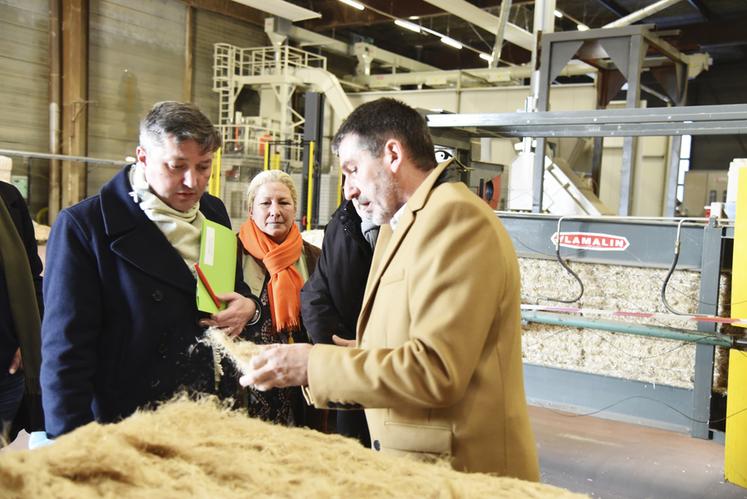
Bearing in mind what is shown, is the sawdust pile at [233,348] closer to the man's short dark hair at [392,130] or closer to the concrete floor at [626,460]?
the man's short dark hair at [392,130]

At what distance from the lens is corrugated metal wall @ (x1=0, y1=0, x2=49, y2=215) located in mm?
9828

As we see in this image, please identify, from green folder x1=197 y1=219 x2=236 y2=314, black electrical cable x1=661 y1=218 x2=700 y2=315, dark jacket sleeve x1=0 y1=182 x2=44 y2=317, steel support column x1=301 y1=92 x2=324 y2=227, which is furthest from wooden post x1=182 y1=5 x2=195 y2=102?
green folder x1=197 y1=219 x2=236 y2=314

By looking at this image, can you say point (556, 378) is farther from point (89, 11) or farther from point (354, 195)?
point (89, 11)

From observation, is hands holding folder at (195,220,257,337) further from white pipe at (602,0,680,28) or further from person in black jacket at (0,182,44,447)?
white pipe at (602,0,680,28)

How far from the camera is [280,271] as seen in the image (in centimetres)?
263

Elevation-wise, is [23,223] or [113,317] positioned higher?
[23,223]

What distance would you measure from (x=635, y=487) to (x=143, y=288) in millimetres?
2777

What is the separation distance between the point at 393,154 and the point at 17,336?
1448 millimetres

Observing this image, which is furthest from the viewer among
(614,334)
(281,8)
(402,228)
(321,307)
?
(281,8)

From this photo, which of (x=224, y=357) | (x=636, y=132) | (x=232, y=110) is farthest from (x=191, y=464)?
(x=232, y=110)

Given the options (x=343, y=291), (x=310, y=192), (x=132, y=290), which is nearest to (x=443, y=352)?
(x=132, y=290)

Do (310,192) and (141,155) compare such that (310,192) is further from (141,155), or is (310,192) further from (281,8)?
(281,8)

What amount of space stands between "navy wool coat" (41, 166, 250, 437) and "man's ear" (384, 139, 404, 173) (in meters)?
0.66

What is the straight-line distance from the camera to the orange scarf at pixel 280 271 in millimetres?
2568
